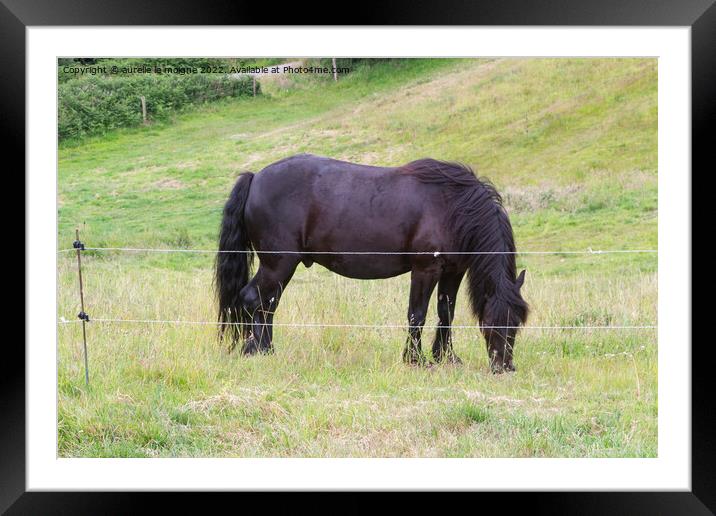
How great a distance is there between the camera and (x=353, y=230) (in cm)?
720

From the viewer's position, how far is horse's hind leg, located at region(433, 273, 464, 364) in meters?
6.98

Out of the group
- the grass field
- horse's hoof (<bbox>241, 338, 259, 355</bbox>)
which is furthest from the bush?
horse's hoof (<bbox>241, 338, 259, 355</bbox>)

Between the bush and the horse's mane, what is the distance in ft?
57.2

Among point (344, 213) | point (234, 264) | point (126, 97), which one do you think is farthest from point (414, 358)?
point (126, 97)

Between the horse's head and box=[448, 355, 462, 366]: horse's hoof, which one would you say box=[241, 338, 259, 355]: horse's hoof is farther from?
the horse's head

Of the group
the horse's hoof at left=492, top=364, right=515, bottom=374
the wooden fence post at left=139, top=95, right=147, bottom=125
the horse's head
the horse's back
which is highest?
the wooden fence post at left=139, top=95, right=147, bottom=125

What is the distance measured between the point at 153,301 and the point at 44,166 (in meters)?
4.53

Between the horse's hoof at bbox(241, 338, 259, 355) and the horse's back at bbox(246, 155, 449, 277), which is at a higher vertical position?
the horse's back at bbox(246, 155, 449, 277)

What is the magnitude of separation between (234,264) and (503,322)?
9.23 ft

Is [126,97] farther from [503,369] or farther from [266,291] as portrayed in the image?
[503,369]

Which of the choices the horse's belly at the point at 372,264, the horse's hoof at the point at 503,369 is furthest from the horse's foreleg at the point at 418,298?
the horse's hoof at the point at 503,369

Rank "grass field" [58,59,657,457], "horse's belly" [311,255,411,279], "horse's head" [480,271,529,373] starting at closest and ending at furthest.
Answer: "grass field" [58,59,657,457], "horse's head" [480,271,529,373], "horse's belly" [311,255,411,279]

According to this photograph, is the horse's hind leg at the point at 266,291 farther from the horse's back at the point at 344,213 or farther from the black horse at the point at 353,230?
the horse's back at the point at 344,213
